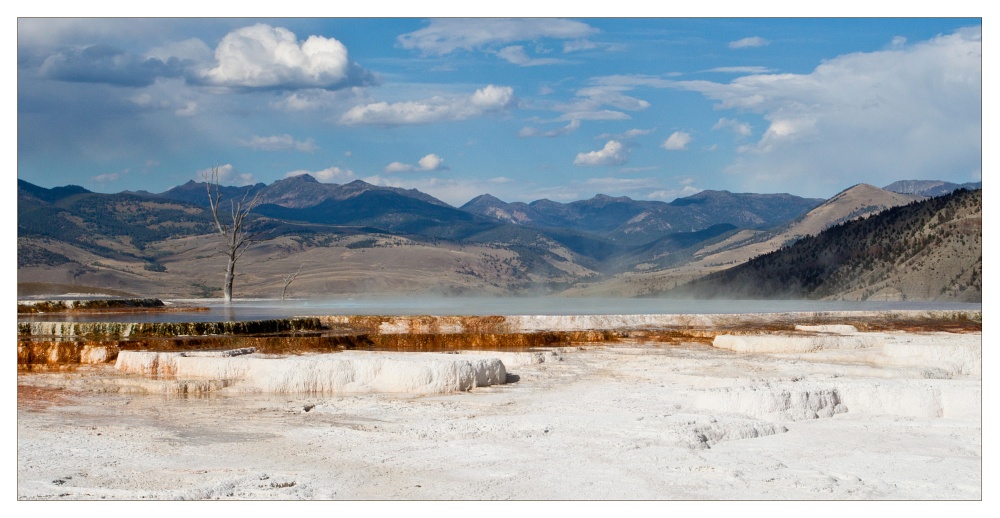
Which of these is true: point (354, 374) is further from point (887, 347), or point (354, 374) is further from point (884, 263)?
point (884, 263)

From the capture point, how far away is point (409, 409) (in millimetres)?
12695

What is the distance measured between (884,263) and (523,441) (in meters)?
42.8

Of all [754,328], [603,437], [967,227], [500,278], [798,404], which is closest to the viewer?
[603,437]

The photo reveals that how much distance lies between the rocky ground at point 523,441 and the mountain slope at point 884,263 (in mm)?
30702

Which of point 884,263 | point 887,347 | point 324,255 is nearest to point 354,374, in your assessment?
point 887,347

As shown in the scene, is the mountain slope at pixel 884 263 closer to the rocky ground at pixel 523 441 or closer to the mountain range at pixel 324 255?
the mountain range at pixel 324 255

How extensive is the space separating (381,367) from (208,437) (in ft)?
12.2

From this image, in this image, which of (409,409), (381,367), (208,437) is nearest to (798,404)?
(409,409)

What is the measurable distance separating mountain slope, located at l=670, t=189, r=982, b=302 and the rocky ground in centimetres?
3070

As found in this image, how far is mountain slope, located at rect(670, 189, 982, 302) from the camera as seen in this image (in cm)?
4369

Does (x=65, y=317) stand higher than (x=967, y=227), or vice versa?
(x=967, y=227)

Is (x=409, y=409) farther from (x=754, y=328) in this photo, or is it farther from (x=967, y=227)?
(x=967, y=227)

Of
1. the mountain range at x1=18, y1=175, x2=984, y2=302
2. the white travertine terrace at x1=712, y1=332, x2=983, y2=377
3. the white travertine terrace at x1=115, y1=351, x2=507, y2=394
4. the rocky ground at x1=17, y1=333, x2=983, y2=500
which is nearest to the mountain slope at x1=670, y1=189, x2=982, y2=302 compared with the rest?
the mountain range at x1=18, y1=175, x2=984, y2=302

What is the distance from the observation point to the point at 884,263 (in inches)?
1941
